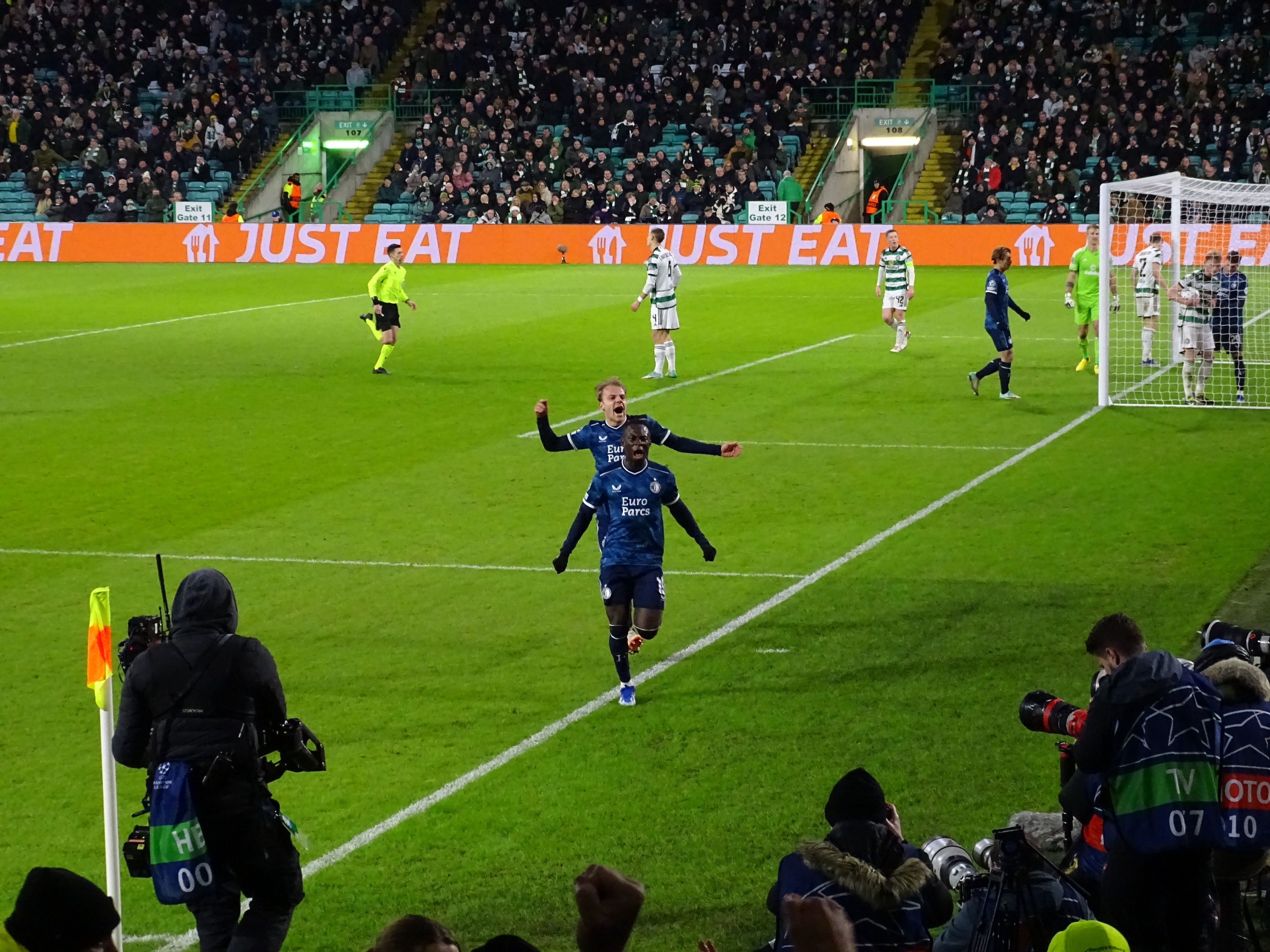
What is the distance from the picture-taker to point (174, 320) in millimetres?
33094

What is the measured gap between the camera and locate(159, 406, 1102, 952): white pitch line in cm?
870

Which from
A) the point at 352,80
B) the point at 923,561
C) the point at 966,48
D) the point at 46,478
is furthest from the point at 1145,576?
the point at 352,80

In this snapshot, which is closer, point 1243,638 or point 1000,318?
point 1243,638

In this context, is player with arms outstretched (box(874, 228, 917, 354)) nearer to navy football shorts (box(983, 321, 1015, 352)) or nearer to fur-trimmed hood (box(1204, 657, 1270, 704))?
navy football shorts (box(983, 321, 1015, 352))

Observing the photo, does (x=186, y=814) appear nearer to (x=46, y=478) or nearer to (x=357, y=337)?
(x=46, y=478)

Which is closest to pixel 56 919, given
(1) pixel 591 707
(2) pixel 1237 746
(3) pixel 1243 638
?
(2) pixel 1237 746

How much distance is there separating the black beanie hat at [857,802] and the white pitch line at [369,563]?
843cm

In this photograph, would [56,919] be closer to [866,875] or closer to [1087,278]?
[866,875]

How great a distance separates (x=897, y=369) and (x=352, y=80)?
36.1m

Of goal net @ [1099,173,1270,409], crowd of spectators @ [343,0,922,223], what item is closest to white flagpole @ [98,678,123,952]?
goal net @ [1099,173,1270,409]

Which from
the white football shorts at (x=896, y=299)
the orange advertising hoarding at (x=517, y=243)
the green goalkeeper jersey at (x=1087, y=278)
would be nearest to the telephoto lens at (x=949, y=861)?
the green goalkeeper jersey at (x=1087, y=278)

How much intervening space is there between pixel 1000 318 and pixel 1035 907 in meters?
17.8

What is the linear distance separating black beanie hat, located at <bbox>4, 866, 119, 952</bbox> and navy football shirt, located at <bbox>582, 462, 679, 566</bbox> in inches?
253

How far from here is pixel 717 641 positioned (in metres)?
12.4
